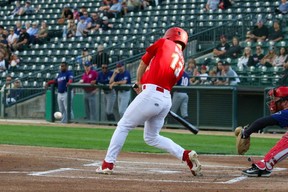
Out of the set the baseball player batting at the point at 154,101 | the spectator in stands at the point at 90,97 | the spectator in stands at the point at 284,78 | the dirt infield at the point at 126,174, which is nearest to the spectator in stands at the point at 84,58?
the spectator in stands at the point at 90,97

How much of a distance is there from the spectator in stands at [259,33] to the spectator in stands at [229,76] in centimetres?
214

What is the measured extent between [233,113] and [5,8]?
1743 centimetres

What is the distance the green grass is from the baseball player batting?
423 cm

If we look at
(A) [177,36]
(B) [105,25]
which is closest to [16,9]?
(B) [105,25]

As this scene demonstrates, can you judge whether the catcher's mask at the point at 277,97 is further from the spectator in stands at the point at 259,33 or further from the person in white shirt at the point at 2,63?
the person in white shirt at the point at 2,63

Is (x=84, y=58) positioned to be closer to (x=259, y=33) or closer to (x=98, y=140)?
(x=259, y=33)

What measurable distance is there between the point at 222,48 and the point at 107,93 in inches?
154

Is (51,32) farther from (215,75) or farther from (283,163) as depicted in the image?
(283,163)

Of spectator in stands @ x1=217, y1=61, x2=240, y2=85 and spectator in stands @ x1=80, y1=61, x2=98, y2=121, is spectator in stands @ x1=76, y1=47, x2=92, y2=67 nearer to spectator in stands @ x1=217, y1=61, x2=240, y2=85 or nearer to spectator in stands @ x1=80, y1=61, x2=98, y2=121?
spectator in stands @ x1=80, y1=61, x2=98, y2=121

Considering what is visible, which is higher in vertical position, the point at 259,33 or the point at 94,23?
the point at 94,23

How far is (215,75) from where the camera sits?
21.8 m

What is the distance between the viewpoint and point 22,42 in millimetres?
30734

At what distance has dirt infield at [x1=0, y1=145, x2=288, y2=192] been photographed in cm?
845

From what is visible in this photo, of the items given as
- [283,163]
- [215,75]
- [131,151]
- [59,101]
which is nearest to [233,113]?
[215,75]
